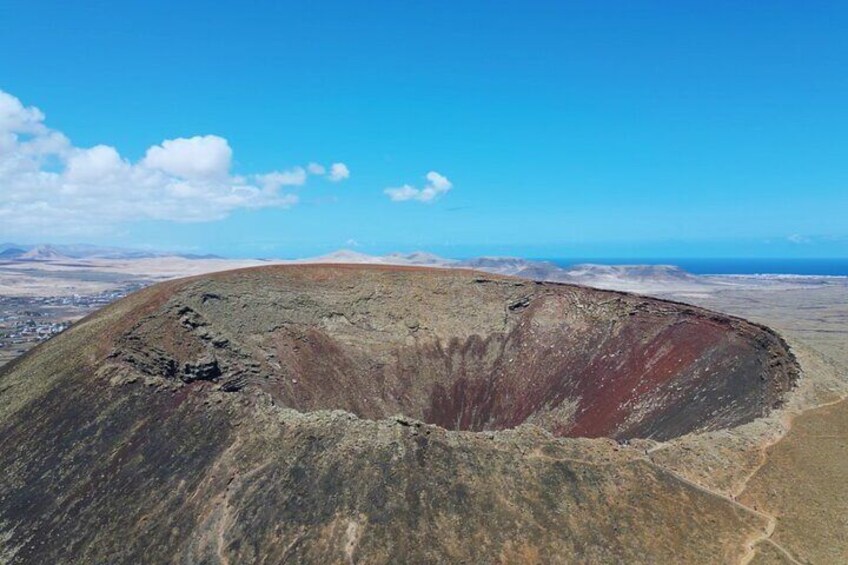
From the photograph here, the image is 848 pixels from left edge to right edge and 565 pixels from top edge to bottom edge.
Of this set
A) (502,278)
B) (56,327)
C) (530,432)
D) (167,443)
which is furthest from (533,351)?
(56,327)

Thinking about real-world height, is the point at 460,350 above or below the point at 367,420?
below

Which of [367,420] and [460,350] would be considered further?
[460,350]

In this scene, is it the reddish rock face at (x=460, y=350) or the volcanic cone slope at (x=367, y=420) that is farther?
the reddish rock face at (x=460, y=350)

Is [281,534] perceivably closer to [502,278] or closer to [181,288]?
[181,288]

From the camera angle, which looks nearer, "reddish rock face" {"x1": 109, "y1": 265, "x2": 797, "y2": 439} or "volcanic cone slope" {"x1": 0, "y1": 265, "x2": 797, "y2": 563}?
"volcanic cone slope" {"x1": 0, "y1": 265, "x2": 797, "y2": 563}
